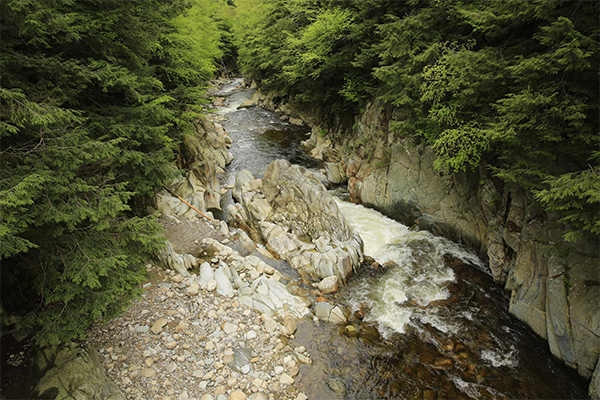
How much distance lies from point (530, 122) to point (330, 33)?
14093 mm

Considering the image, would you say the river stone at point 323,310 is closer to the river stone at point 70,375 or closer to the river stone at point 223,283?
the river stone at point 223,283

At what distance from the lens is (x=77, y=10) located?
272 inches

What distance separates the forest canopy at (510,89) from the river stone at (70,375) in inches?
386

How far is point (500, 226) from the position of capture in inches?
381

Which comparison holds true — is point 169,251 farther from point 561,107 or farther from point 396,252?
point 561,107

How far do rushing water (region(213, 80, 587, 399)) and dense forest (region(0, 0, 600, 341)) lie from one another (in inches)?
154

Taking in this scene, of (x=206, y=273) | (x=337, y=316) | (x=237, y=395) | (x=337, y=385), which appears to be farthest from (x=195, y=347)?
(x=337, y=316)

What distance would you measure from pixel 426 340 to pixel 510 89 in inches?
305

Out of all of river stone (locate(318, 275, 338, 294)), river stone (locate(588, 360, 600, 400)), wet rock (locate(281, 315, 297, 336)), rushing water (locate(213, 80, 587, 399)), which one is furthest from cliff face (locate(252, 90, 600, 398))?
wet rock (locate(281, 315, 297, 336))

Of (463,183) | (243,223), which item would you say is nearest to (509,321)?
(463,183)

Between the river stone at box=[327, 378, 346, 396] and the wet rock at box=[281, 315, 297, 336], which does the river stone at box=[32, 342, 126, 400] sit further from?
the river stone at box=[327, 378, 346, 396]

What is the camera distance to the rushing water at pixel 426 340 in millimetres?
6992

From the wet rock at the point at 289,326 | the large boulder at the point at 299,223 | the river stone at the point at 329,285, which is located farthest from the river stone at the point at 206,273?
the river stone at the point at 329,285

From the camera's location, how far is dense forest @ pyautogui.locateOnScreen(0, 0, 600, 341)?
4.70 m
